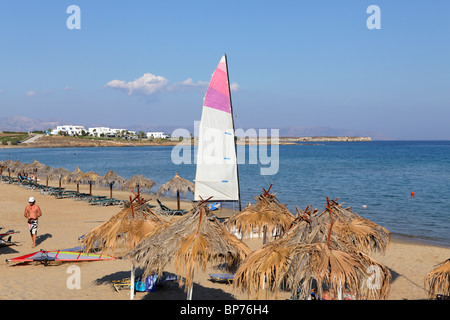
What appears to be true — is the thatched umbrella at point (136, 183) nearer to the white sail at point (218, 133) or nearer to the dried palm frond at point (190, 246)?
the white sail at point (218, 133)

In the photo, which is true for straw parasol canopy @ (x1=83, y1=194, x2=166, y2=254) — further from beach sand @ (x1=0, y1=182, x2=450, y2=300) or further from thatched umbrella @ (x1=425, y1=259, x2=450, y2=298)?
thatched umbrella @ (x1=425, y1=259, x2=450, y2=298)

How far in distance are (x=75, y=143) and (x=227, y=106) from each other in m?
137

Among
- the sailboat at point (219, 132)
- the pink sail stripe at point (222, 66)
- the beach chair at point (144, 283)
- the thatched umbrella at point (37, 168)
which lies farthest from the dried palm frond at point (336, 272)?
the thatched umbrella at point (37, 168)

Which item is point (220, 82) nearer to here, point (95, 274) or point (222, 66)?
point (222, 66)

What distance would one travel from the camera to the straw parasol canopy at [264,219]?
10.0 m

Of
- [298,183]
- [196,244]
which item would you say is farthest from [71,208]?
[298,183]

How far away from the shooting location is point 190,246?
7.07 meters

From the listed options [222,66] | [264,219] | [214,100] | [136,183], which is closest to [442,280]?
[264,219]

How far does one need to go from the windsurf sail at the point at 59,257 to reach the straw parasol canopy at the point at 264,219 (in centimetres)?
430

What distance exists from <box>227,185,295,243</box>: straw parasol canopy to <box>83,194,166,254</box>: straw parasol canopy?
231 cm

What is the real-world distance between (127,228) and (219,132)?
213 inches

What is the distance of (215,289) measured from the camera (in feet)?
32.2

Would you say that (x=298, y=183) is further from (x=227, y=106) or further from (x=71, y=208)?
(x=227, y=106)

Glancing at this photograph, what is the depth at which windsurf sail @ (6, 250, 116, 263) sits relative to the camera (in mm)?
10914
